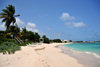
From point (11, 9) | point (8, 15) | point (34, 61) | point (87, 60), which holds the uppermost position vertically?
point (11, 9)

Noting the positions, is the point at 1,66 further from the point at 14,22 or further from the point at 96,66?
the point at 14,22

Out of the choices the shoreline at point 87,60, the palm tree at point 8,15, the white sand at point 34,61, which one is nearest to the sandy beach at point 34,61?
the white sand at point 34,61

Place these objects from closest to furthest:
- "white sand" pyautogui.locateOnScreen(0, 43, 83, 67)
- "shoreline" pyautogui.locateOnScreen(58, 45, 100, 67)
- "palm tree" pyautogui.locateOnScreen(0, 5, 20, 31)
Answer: "white sand" pyautogui.locateOnScreen(0, 43, 83, 67) < "shoreline" pyautogui.locateOnScreen(58, 45, 100, 67) < "palm tree" pyautogui.locateOnScreen(0, 5, 20, 31)

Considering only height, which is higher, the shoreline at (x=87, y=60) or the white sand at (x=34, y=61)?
the white sand at (x=34, y=61)

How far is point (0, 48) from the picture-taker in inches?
346

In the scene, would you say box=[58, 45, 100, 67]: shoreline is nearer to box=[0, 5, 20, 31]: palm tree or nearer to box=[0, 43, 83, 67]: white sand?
box=[0, 43, 83, 67]: white sand

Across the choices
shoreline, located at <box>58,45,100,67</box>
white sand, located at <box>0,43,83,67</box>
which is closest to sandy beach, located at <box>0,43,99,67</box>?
white sand, located at <box>0,43,83,67</box>

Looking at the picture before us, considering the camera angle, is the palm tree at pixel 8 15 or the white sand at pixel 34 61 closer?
the white sand at pixel 34 61

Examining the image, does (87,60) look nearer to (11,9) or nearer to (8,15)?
(8,15)

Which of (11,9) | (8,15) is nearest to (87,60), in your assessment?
(8,15)

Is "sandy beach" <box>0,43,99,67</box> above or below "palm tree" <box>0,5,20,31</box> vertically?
below

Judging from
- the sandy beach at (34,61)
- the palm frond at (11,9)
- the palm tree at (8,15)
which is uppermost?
the palm frond at (11,9)

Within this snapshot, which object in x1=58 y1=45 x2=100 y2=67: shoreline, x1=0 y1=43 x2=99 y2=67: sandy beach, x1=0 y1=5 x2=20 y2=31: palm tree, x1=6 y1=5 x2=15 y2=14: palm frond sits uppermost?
x1=6 y1=5 x2=15 y2=14: palm frond

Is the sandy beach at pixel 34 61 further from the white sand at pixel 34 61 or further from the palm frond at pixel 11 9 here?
the palm frond at pixel 11 9
